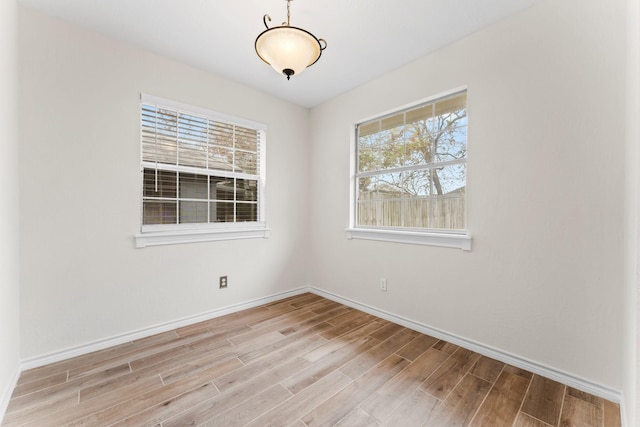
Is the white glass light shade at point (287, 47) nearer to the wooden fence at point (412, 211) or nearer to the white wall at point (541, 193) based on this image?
the white wall at point (541, 193)

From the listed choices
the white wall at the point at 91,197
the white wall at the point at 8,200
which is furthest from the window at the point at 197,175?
the white wall at the point at 8,200

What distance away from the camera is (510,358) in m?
2.01

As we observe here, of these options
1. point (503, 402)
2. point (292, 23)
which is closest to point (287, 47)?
point (292, 23)

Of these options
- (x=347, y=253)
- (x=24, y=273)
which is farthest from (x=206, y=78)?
(x=347, y=253)

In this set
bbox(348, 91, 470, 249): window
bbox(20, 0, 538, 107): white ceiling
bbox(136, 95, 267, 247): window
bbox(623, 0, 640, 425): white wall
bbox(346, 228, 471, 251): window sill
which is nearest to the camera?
bbox(623, 0, 640, 425): white wall

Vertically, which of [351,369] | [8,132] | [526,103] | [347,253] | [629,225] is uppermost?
[526,103]

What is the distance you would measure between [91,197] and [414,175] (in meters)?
2.82

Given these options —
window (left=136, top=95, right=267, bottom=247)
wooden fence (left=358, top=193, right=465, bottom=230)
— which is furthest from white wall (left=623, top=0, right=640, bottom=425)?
window (left=136, top=95, right=267, bottom=247)

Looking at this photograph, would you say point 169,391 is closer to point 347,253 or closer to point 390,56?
point 347,253

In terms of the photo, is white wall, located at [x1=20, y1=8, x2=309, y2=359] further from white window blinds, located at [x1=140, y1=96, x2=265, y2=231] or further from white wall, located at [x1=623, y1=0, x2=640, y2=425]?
white wall, located at [x1=623, y1=0, x2=640, y2=425]

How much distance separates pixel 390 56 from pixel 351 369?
265cm

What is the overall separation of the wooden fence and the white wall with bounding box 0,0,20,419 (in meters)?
2.84

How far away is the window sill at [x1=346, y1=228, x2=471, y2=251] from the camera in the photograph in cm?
227

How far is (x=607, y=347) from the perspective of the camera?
1.65 metres
